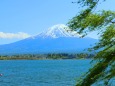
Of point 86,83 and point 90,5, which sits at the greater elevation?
point 90,5

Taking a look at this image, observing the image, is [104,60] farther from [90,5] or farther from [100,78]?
[90,5]

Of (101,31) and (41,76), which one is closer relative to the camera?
(101,31)

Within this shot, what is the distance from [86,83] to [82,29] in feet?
3.81

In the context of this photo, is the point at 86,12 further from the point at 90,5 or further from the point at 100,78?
the point at 100,78

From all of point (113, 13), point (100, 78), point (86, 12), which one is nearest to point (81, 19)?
point (86, 12)

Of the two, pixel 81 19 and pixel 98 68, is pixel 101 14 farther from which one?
pixel 98 68

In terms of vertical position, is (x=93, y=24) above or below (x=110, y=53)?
above

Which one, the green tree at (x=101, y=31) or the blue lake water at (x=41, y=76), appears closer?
the green tree at (x=101, y=31)

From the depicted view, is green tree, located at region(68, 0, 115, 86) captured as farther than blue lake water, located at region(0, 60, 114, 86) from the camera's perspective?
No

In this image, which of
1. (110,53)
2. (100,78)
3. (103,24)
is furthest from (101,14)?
(100,78)

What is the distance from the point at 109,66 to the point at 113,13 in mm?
1146

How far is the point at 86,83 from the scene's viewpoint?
328 inches

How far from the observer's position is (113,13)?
332 inches

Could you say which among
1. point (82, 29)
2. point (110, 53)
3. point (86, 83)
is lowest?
point (86, 83)
